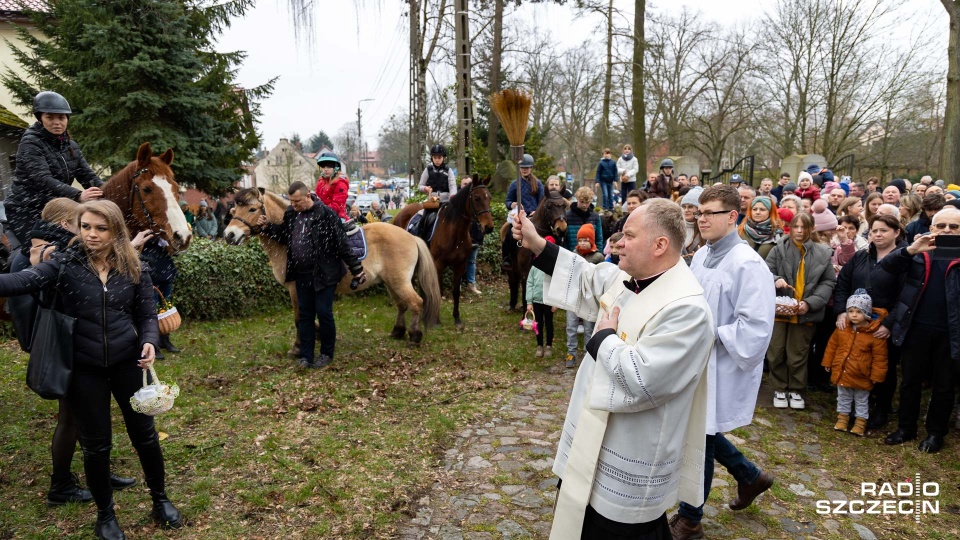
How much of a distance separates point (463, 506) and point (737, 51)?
3140 centimetres

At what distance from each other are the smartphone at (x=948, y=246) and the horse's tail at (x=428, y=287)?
19.0 ft

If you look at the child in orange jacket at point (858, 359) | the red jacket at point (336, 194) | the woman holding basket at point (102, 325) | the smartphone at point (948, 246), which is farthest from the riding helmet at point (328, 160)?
the smartphone at point (948, 246)

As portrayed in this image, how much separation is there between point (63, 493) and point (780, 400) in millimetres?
6605

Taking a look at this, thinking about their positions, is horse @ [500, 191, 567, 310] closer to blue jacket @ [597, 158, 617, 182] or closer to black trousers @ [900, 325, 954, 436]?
black trousers @ [900, 325, 954, 436]

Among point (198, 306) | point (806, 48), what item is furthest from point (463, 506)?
point (806, 48)

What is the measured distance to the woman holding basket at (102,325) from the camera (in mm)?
3396

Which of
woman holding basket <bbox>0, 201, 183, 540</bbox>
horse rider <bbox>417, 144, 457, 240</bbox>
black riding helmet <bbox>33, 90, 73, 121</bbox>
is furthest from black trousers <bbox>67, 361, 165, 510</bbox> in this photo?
horse rider <bbox>417, 144, 457, 240</bbox>

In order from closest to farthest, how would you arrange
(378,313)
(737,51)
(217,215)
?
(378,313) → (217,215) → (737,51)

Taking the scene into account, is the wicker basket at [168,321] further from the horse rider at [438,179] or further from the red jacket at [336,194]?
the horse rider at [438,179]

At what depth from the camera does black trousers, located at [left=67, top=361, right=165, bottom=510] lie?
3457 mm

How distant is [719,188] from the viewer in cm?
358

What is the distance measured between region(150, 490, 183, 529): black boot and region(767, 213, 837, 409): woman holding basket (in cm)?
565

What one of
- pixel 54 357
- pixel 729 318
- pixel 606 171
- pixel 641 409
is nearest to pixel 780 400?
pixel 729 318

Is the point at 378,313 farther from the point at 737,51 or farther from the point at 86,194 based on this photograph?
the point at 737,51
